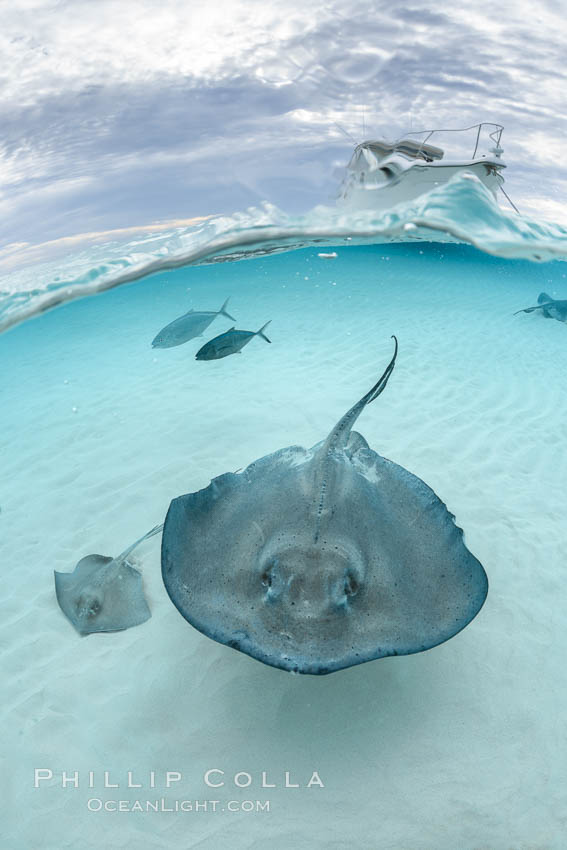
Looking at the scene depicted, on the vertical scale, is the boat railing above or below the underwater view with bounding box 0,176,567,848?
above

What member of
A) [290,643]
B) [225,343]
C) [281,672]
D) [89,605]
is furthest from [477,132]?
[89,605]

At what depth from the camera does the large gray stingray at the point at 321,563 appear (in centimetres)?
247

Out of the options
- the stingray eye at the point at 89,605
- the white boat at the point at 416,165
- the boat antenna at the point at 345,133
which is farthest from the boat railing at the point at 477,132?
the stingray eye at the point at 89,605

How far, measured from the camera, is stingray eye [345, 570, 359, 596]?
106 inches

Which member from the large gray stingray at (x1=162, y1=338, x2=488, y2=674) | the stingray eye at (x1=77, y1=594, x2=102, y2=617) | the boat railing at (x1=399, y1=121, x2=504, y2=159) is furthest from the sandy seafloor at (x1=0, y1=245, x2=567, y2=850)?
the boat railing at (x1=399, y1=121, x2=504, y2=159)

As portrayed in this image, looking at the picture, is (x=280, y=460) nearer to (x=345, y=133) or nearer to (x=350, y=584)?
(x=350, y=584)

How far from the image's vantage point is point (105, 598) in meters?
4.16

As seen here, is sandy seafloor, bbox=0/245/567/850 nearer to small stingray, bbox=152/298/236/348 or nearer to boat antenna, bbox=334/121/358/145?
small stingray, bbox=152/298/236/348

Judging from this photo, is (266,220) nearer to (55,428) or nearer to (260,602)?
(55,428)

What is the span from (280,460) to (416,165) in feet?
26.4

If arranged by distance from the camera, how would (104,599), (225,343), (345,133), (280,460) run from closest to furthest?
(280,460) < (104,599) < (225,343) < (345,133)

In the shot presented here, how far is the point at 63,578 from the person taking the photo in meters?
4.55

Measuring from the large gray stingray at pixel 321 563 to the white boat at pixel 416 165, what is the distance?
7.60 meters

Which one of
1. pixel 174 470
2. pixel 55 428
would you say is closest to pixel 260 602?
pixel 174 470
